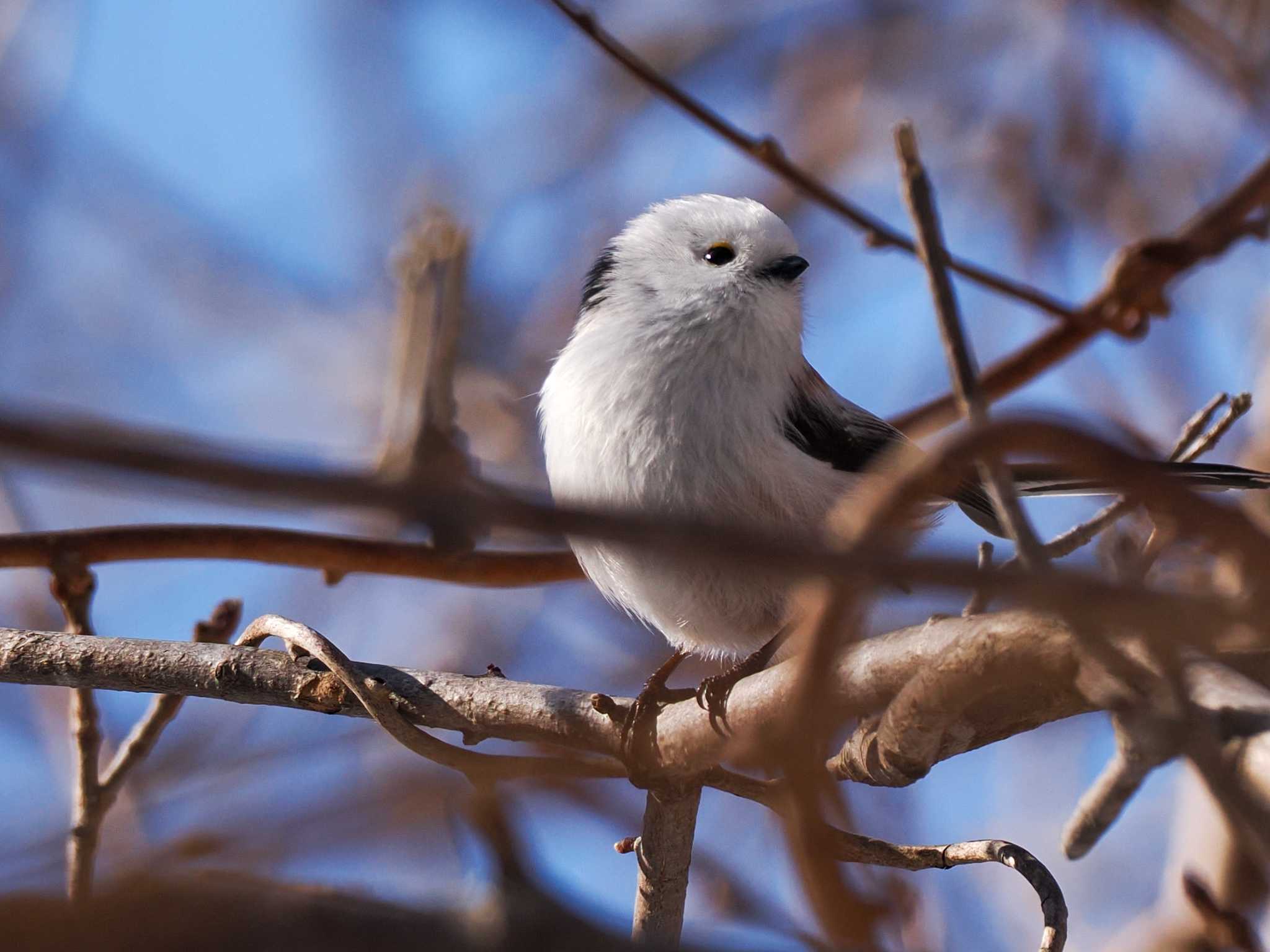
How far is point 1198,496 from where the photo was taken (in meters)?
0.45

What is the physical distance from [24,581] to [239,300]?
124 cm

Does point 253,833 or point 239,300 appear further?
point 239,300

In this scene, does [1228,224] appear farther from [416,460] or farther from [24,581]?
[24,581]

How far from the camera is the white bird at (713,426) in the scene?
1.54 meters

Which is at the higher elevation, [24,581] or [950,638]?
[24,581]

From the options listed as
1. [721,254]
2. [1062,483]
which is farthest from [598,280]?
[1062,483]

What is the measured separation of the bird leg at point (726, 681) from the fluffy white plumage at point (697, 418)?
54 mm

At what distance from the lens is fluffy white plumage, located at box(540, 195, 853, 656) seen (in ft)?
5.05

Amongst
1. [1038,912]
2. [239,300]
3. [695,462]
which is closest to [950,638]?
[695,462]

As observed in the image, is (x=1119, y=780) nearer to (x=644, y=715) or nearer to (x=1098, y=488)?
(x=644, y=715)

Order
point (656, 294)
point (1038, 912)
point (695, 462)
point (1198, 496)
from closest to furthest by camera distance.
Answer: point (1198, 496) < point (695, 462) < point (656, 294) < point (1038, 912)

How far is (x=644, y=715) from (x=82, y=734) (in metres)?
0.58

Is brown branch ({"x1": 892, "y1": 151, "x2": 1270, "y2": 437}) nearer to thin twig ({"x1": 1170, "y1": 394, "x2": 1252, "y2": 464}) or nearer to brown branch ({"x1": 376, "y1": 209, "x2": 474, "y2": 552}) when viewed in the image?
thin twig ({"x1": 1170, "y1": 394, "x2": 1252, "y2": 464})

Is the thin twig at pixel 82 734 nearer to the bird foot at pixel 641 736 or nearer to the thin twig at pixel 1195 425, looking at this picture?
the bird foot at pixel 641 736
